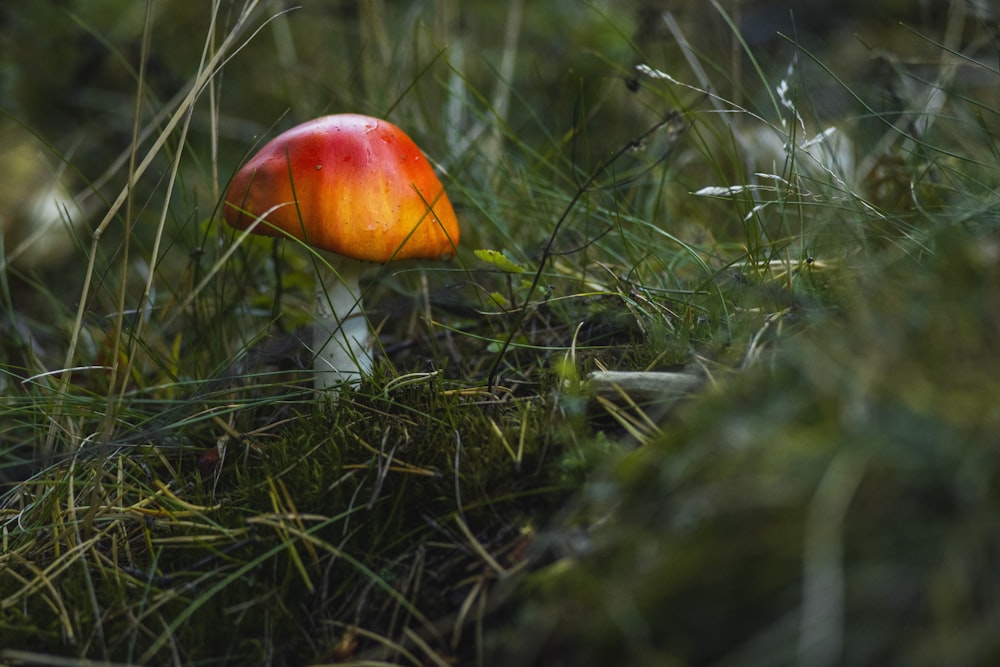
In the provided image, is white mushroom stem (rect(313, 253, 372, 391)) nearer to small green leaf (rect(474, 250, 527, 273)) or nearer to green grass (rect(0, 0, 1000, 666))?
green grass (rect(0, 0, 1000, 666))

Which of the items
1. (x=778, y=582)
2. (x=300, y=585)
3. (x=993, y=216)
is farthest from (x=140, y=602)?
(x=993, y=216)

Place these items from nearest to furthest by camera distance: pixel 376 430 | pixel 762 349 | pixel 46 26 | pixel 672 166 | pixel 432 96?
pixel 762 349 → pixel 376 430 → pixel 672 166 → pixel 432 96 → pixel 46 26

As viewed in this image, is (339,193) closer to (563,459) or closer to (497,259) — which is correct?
(497,259)

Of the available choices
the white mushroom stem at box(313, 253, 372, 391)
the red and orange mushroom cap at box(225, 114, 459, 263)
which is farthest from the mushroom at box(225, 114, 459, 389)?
the white mushroom stem at box(313, 253, 372, 391)

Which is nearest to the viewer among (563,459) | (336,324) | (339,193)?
(563,459)

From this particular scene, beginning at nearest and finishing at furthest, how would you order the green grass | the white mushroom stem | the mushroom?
the green grass < the mushroom < the white mushroom stem

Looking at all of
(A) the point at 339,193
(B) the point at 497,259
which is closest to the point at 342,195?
(A) the point at 339,193

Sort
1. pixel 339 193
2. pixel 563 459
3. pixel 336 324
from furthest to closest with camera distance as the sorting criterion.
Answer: pixel 336 324, pixel 339 193, pixel 563 459

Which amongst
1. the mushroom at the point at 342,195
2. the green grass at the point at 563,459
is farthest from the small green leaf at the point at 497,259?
the mushroom at the point at 342,195

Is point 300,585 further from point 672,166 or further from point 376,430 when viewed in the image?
point 672,166
